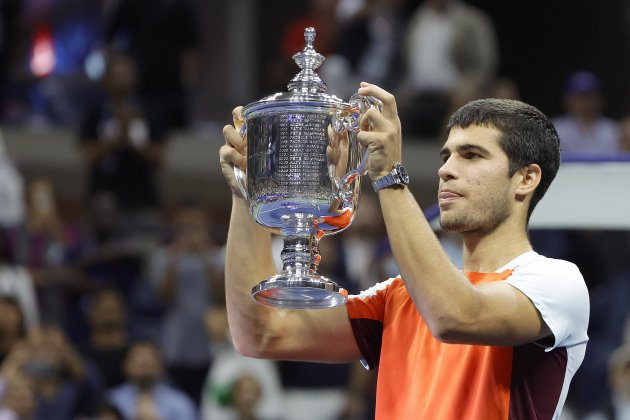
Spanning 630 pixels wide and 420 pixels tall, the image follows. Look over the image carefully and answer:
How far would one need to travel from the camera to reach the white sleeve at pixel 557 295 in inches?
134

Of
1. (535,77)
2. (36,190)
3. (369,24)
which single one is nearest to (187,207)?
(36,190)

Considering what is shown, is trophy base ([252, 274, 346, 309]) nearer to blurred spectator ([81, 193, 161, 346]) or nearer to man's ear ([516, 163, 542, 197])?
man's ear ([516, 163, 542, 197])

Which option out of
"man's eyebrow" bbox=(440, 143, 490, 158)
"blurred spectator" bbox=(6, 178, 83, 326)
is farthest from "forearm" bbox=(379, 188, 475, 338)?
"blurred spectator" bbox=(6, 178, 83, 326)

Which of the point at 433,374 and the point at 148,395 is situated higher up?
the point at 433,374

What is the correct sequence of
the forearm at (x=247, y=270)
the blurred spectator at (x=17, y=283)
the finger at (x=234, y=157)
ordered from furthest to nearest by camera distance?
the blurred spectator at (x=17, y=283) → the forearm at (x=247, y=270) → the finger at (x=234, y=157)

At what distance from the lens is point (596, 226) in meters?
4.90

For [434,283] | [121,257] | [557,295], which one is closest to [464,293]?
[434,283]

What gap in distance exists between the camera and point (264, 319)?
3.88 metres

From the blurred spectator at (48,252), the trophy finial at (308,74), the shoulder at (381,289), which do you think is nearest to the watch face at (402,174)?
the trophy finial at (308,74)

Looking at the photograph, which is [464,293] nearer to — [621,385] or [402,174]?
[402,174]

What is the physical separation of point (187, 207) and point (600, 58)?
498 centimetres

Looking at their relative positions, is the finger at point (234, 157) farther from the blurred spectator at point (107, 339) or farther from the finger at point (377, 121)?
the blurred spectator at point (107, 339)

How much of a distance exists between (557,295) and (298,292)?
0.65 metres

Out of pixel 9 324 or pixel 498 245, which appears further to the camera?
pixel 9 324
